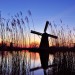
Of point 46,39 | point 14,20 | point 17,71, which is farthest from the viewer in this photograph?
point 46,39

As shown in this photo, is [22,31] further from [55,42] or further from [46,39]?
[46,39]

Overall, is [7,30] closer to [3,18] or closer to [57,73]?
[3,18]

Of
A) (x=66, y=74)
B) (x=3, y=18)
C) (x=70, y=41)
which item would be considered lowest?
(x=66, y=74)

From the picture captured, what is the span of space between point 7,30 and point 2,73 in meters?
8.87

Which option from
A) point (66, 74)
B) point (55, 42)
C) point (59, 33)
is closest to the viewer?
point (66, 74)

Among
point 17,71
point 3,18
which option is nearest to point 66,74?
point 17,71

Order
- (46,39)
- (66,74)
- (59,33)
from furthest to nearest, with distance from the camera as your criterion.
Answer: (46,39), (59,33), (66,74)

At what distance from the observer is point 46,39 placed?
31.2 meters

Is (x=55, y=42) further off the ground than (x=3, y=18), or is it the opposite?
(x=3, y=18)

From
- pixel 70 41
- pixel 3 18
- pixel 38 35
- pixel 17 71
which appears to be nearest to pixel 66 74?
pixel 17 71

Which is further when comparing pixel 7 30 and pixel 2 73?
pixel 7 30

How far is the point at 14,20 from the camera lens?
58.6 ft

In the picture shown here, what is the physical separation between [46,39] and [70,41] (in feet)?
34.6

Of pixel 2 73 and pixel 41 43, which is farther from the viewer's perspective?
pixel 41 43
